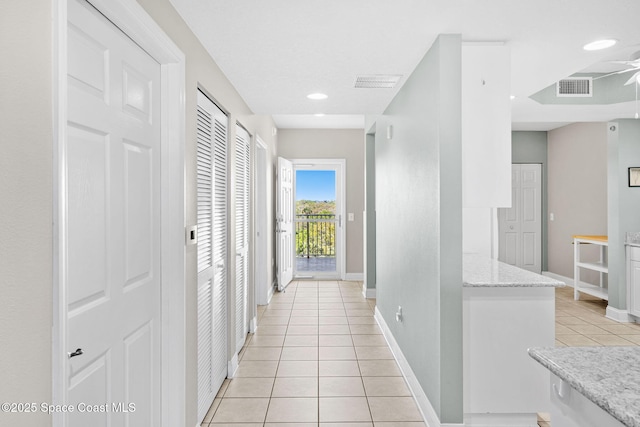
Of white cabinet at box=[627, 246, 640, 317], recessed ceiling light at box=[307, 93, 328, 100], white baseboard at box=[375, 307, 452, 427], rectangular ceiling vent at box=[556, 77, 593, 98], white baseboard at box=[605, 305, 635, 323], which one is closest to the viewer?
white baseboard at box=[375, 307, 452, 427]

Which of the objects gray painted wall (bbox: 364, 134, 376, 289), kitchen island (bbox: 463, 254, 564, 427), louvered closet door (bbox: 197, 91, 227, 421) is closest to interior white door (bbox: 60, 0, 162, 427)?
louvered closet door (bbox: 197, 91, 227, 421)

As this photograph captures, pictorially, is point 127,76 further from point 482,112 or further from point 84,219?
point 482,112

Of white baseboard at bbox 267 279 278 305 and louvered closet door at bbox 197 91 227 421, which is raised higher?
louvered closet door at bbox 197 91 227 421

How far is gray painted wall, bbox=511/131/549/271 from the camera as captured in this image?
668 cm

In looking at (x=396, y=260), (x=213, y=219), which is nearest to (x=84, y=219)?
(x=213, y=219)

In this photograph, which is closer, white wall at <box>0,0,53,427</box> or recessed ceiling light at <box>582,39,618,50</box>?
white wall at <box>0,0,53,427</box>

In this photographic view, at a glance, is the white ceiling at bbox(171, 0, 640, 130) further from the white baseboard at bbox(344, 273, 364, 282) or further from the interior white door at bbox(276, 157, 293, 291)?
the white baseboard at bbox(344, 273, 364, 282)

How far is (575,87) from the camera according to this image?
12.8 ft

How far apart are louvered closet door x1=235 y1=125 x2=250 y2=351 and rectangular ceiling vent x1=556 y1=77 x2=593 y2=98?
3.23 metres

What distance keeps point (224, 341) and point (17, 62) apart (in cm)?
249

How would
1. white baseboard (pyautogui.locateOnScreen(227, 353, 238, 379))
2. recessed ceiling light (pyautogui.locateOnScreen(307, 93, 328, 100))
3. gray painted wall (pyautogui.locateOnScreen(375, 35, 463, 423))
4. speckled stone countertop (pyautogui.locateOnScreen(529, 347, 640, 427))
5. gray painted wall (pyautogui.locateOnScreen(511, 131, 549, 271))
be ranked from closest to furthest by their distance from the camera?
speckled stone countertop (pyautogui.locateOnScreen(529, 347, 640, 427)) < gray painted wall (pyautogui.locateOnScreen(375, 35, 463, 423)) < white baseboard (pyautogui.locateOnScreen(227, 353, 238, 379)) < recessed ceiling light (pyautogui.locateOnScreen(307, 93, 328, 100)) < gray painted wall (pyautogui.locateOnScreen(511, 131, 549, 271))

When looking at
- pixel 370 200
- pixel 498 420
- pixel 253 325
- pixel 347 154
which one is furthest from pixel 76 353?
pixel 347 154

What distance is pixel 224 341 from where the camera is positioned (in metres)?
2.98

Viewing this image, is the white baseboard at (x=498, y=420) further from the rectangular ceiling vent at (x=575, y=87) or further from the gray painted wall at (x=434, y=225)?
the rectangular ceiling vent at (x=575, y=87)
